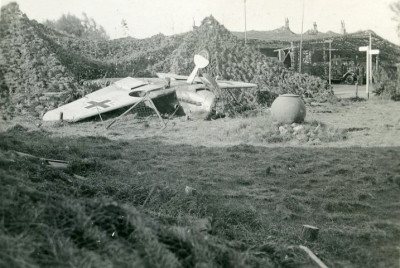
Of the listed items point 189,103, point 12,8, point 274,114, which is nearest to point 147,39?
point 12,8

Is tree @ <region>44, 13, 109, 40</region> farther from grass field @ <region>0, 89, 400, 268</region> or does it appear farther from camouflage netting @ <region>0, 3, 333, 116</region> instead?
grass field @ <region>0, 89, 400, 268</region>

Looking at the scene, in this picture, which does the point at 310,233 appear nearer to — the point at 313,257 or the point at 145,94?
the point at 313,257

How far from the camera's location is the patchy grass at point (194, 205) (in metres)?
2.87

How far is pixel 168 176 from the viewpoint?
6.52 m

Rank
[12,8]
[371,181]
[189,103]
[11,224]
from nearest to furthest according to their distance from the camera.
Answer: [11,224] → [371,181] → [189,103] → [12,8]

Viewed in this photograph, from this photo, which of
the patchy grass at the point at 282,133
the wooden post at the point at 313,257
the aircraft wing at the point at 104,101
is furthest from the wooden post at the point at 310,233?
the aircraft wing at the point at 104,101

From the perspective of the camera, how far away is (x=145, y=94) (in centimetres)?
1334

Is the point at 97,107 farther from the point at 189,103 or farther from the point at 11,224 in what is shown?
the point at 11,224

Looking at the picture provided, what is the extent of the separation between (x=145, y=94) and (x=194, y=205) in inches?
346

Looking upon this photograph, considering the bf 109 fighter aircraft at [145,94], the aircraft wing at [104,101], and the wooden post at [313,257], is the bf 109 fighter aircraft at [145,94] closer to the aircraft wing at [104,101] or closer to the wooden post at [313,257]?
the aircraft wing at [104,101]

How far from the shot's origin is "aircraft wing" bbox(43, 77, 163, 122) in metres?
12.3

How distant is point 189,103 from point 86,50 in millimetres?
10295

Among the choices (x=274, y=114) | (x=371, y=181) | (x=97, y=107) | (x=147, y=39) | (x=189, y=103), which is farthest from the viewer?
(x=147, y=39)

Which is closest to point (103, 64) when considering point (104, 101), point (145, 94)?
point (104, 101)
